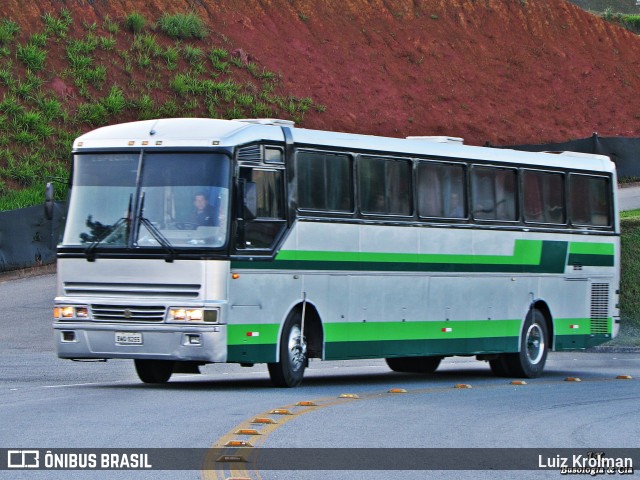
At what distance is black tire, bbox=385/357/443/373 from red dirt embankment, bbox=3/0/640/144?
32769 mm

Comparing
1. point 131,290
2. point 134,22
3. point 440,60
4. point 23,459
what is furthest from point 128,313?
point 440,60

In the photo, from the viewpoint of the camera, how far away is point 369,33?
65.3m

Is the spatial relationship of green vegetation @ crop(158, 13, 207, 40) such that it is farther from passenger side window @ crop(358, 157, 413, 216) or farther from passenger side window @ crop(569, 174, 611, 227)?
passenger side window @ crop(358, 157, 413, 216)

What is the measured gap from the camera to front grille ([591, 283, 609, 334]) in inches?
955

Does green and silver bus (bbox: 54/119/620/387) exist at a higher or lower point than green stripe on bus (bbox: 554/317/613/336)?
higher

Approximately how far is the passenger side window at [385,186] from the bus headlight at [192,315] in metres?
3.29

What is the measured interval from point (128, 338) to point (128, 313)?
30 centimetres

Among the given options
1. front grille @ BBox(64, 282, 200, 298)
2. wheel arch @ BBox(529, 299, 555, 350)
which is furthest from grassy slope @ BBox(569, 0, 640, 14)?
front grille @ BBox(64, 282, 200, 298)

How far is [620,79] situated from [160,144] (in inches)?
2174

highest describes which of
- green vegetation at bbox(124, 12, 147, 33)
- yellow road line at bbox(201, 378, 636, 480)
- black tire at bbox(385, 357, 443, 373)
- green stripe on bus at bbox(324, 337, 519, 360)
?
green vegetation at bbox(124, 12, 147, 33)

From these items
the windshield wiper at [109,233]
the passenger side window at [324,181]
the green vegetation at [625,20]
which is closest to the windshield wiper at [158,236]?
the windshield wiper at [109,233]

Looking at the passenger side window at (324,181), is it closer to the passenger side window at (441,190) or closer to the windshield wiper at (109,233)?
the passenger side window at (441,190)

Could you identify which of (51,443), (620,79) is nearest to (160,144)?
(51,443)

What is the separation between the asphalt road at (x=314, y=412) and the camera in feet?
40.3
